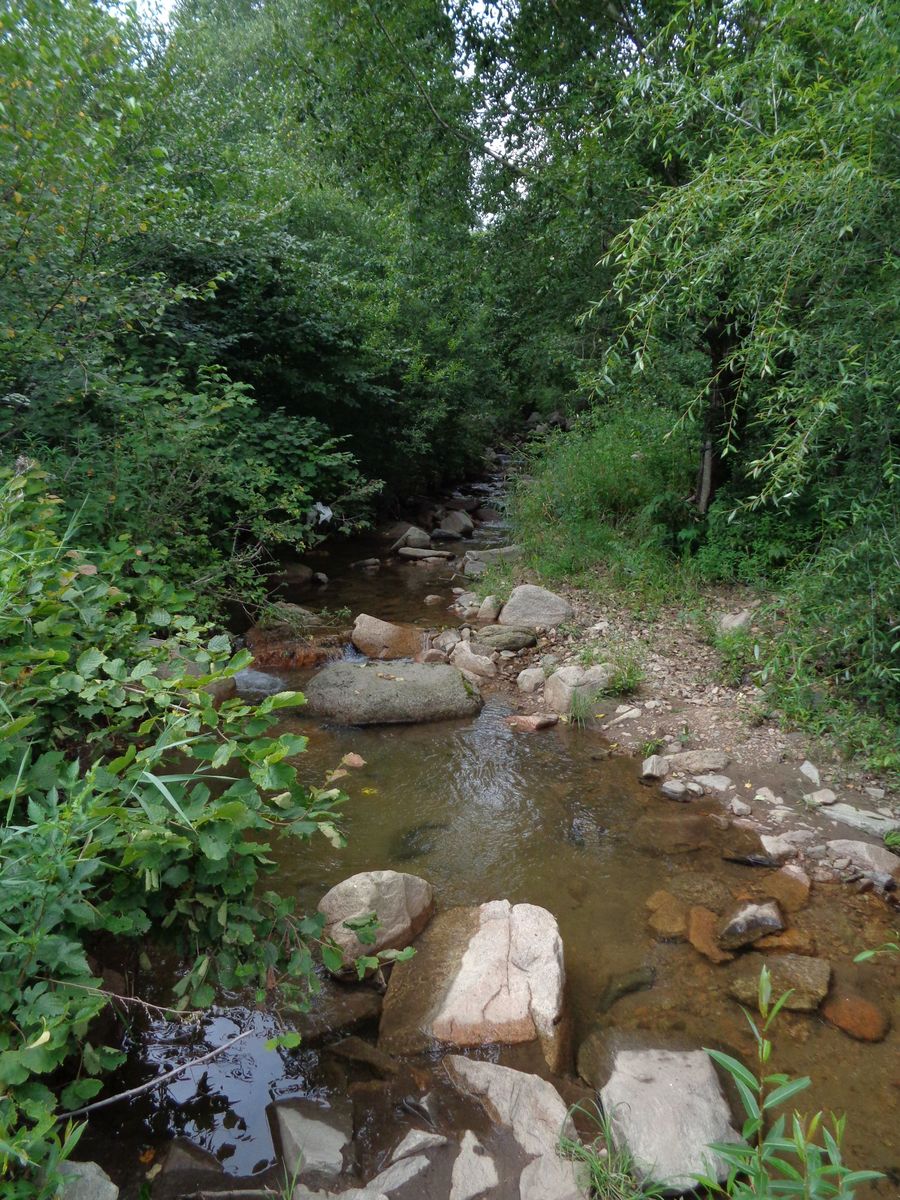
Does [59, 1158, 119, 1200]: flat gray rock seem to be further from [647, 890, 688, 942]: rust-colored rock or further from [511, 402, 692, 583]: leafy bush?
[511, 402, 692, 583]: leafy bush

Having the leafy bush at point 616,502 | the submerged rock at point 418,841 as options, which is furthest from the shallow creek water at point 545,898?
the leafy bush at point 616,502

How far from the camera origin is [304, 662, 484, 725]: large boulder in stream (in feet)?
19.4

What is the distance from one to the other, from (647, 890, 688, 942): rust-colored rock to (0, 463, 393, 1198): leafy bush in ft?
6.65

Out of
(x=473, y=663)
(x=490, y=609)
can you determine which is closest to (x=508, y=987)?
(x=473, y=663)

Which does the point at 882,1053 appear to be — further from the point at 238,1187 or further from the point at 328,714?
the point at 328,714

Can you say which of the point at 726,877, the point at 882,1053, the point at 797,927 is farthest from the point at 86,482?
the point at 882,1053

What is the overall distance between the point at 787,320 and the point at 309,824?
14.6 feet

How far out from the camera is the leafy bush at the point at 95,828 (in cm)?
160

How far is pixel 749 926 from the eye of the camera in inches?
138

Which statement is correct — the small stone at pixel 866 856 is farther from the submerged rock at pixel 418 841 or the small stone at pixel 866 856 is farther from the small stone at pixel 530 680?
the small stone at pixel 530 680

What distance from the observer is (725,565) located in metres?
6.92

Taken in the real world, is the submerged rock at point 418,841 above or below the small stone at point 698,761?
below

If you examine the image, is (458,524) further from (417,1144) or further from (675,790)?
(417,1144)

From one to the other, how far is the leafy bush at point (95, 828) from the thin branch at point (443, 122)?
656cm
